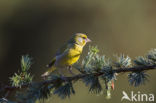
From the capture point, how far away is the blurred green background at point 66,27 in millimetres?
4297

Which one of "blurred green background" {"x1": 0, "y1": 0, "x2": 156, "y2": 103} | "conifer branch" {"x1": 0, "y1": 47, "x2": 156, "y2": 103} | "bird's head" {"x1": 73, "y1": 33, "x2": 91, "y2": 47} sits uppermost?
"blurred green background" {"x1": 0, "y1": 0, "x2": 156, "y2": 103}

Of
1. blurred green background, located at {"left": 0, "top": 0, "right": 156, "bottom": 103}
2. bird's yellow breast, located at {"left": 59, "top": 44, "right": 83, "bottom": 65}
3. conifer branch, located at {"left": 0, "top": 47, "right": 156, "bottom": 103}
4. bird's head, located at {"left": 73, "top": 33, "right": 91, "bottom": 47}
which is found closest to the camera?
conifer branch, located at {"left": 0, "top": 47, "right": 156, "bottom": 103}

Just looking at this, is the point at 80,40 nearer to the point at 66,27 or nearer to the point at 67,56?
the point at 67,56

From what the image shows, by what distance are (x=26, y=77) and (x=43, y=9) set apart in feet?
12.3

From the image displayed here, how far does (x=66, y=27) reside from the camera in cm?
466

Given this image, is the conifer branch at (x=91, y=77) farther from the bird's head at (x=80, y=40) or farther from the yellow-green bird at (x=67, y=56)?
the bird's head at (x=80, y=40)

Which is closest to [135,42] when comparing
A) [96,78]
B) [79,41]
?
[79,41]

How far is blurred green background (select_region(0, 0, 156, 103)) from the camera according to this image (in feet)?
14.1

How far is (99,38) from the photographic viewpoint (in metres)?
4.30

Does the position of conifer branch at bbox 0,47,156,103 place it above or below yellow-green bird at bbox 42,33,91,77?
below

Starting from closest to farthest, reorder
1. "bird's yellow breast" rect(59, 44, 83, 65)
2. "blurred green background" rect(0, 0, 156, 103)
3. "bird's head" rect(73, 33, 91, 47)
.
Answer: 1. "bird's yellow breast" rect(59, 44, 83, 65)
2. "bird's head" rect(73, 33, 91, 47)
3. "blurred green background" rect(0, 0, 156, 103)

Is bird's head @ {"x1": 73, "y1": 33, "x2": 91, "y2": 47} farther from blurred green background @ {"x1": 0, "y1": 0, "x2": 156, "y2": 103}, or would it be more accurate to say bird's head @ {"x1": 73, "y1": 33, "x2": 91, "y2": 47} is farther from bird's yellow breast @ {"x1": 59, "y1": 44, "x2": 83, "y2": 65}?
blurred green background @ {"x1": 0, "y1": 0, "x2": 156, "y2": 103}

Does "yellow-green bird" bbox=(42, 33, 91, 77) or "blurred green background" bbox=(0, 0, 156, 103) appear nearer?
"yellow-green bird" bbox=(42, 33, 91, 77)

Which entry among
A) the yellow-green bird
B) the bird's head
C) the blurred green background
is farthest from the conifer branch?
the blurred green background
